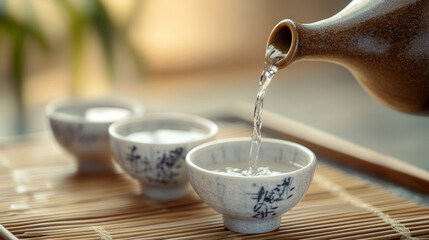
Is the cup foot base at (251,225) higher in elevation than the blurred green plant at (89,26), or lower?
lower

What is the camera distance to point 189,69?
2932mm

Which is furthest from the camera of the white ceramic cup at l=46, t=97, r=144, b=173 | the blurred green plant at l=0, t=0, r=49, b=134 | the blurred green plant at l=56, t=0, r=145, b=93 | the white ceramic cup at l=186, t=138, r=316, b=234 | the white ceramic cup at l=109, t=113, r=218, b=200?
the blurred green plant at l=56, t=0, r=145, b=93

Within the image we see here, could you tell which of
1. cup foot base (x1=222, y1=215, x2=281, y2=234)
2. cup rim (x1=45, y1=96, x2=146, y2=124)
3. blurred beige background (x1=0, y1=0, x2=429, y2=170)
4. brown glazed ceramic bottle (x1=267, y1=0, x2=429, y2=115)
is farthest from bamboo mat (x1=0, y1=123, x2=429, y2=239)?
blurred beige background (x1=0, y1=0, x2=429, y2=170)

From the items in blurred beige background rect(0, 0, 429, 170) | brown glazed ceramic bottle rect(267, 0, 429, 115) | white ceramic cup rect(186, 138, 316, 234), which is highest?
brown glazed ceramic bottle rect(267, 0, 429, 115)

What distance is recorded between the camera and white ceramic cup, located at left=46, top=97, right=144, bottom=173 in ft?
3.91

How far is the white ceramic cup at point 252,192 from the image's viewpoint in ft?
2.87

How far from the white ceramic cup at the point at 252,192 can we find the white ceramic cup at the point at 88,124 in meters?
0.28

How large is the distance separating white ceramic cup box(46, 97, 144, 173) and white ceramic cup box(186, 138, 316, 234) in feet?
0.90

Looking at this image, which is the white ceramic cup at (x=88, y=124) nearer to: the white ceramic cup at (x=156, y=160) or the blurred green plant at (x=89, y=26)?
the white ceramic cup at (x=156, y=160)

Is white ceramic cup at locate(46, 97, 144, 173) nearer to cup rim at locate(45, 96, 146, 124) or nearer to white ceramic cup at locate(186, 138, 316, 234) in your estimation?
cup rim at locate(45, 96, 146, 124)

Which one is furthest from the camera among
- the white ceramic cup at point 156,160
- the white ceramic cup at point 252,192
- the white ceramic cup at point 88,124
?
the white ceramic cup at point 88,124

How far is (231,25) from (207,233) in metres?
2.19

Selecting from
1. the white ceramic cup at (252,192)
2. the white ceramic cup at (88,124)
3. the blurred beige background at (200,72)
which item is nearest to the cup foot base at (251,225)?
the white ceramic cup at (252,192)

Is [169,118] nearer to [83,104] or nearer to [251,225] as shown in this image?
[83,104]
